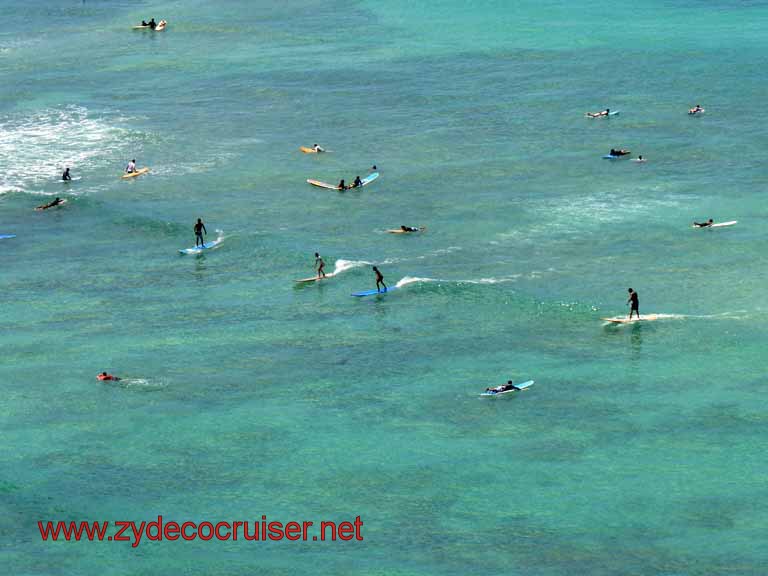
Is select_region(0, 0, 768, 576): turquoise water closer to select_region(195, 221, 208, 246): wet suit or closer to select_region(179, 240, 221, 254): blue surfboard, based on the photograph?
select_region(179, 240, 221, 254): blue surfboard

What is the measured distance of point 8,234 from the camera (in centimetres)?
10588

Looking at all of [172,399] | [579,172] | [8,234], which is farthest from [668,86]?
[172,399]

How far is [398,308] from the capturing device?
291 feet

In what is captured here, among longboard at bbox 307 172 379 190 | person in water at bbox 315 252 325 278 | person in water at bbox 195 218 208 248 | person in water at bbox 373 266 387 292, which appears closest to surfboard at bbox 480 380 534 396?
person in water at bbox 373 266 387 292

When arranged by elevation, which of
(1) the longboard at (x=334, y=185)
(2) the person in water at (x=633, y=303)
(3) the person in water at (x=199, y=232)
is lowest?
(2) the person in water at (x=633, y=303)

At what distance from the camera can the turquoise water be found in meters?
64.2

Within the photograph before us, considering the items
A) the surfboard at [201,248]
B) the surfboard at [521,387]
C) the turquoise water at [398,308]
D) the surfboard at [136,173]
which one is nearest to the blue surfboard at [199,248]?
the surfboard at [201,248]

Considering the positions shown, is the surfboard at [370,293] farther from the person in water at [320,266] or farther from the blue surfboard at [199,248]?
the blue surfboard at [199,248]

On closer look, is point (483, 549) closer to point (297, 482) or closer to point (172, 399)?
point (297, 482)

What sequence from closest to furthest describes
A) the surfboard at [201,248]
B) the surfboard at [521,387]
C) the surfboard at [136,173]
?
the surfboard at [521,387] < the surfboard at [201,248] < the surfboard at [136,173]

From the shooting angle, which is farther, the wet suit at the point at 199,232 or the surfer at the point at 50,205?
the surfer at the point at 50,205

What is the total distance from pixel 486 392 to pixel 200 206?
43319mm

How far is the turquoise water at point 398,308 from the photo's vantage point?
211 feet

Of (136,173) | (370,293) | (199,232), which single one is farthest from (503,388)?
(136,173)
